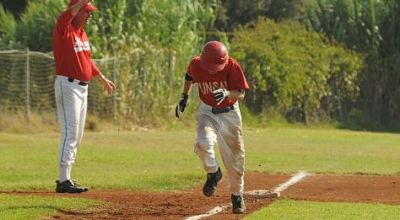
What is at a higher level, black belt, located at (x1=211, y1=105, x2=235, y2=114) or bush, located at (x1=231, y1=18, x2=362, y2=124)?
black belt, located at (x1=211, y1=105, x2=235, y2=114)

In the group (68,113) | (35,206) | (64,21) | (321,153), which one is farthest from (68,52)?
(321,153)

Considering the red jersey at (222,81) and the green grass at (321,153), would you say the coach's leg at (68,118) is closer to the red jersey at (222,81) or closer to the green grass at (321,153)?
the red jersey at (222,81)

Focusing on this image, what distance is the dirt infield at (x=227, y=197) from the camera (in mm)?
10370

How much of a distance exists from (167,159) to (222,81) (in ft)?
25.5

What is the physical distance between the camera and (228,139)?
10.6m

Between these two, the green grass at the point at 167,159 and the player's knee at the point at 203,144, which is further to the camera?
the green grass at the point at 167,159

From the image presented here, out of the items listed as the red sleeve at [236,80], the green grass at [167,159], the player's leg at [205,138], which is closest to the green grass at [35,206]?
the green grass at [167,159]

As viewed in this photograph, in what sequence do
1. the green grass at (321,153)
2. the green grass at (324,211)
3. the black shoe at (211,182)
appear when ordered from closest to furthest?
the green grass at (324,211), the black shoe at (211,182), the green grass at (321,153)

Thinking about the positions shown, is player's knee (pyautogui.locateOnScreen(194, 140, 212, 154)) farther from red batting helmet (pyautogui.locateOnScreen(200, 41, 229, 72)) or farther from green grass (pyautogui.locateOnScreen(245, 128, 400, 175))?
green grass (pyautogui.locateOnScreen(245, 128, 400, 175))

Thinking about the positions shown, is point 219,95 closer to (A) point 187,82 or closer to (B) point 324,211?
(A) point 187,82

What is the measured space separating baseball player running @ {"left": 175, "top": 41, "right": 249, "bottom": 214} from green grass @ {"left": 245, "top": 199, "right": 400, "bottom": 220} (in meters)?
0.43

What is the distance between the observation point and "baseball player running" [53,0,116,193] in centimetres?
1181

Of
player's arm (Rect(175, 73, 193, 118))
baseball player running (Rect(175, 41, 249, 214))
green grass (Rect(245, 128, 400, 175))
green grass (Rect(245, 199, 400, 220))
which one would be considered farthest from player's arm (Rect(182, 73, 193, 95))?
green grass (Rect(245, 128, 400, 175))

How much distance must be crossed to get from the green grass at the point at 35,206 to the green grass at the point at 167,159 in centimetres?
5
